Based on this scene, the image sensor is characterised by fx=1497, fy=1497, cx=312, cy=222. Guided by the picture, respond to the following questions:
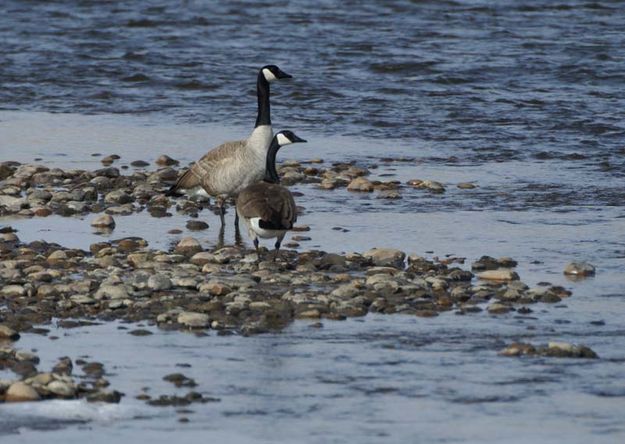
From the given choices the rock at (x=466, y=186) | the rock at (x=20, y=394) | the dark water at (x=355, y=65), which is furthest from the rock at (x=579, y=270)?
the dark water at (x=355, y=65)

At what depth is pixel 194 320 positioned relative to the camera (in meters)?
9.98

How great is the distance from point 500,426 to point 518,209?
6.66 metres

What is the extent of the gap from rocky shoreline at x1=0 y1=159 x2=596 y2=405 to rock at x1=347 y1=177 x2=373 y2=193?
2.78 metres

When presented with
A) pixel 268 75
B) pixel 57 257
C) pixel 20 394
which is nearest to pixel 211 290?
pixel 57 257

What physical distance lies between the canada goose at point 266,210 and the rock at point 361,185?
8.22ft

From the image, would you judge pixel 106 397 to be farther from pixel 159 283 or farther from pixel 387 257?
pixel 387 257

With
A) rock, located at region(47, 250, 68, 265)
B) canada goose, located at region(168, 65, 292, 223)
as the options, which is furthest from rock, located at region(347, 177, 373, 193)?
rock, located at region(47, 250, 68, 265)

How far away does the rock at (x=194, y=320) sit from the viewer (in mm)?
9969

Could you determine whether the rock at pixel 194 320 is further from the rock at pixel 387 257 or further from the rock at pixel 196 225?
the rock at pixel 196 225

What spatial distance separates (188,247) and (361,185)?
323 cm

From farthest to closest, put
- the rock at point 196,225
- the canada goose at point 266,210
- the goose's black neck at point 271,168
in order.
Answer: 1. the rock at point 196,225
2. the goose's black neck at point 271,168
3. the canada goose at point 266,210

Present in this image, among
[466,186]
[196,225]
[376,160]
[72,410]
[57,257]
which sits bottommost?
[376,160]

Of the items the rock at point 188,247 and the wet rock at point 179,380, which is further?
the rock at point 188,247

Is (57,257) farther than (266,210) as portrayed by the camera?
No
